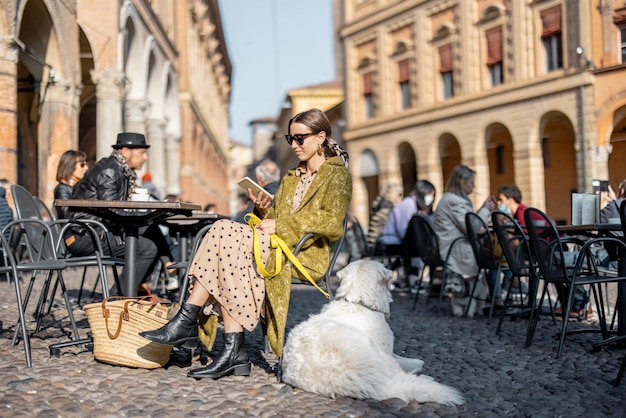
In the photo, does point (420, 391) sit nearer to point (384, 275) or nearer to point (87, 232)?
point (384, 275)

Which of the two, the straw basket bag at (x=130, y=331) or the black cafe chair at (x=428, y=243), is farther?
the black cafe chair at (x=428, y=243)

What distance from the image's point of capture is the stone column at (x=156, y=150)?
77.9 ft

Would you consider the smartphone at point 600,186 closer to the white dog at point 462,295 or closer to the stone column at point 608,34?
the white dog at point 462,295

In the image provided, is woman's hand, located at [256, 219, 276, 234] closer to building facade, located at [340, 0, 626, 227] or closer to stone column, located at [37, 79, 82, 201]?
stone column, located at [37, 79, 82, 201]

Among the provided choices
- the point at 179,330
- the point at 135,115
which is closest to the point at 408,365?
the point at 179,330

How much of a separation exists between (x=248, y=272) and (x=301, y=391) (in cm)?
75

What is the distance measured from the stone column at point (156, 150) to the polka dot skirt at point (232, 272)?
19.7 m

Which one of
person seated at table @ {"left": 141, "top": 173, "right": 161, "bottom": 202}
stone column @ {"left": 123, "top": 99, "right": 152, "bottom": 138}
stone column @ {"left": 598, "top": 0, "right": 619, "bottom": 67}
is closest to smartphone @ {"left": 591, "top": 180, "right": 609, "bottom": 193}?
person seated at table @ {"left": 141, "top": 173, "right": 161, "bottom": 202}

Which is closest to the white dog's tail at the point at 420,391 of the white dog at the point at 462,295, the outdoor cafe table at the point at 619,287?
the outdoor cafe table at the point at 619,287

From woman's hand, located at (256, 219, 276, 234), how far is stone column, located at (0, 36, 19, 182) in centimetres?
877

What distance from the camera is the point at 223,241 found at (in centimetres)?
405

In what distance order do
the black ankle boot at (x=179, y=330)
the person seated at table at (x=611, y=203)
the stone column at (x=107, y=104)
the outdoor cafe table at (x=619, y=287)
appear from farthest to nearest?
the stone column at (x=107, y=104) < the person seated at table at (x=611, y=203) < the outdoor cafe table at (x=619, y=287) < the black ankle boot at (x=179, y=330)

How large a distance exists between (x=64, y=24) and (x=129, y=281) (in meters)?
10.8

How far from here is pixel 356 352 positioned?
3422mm
